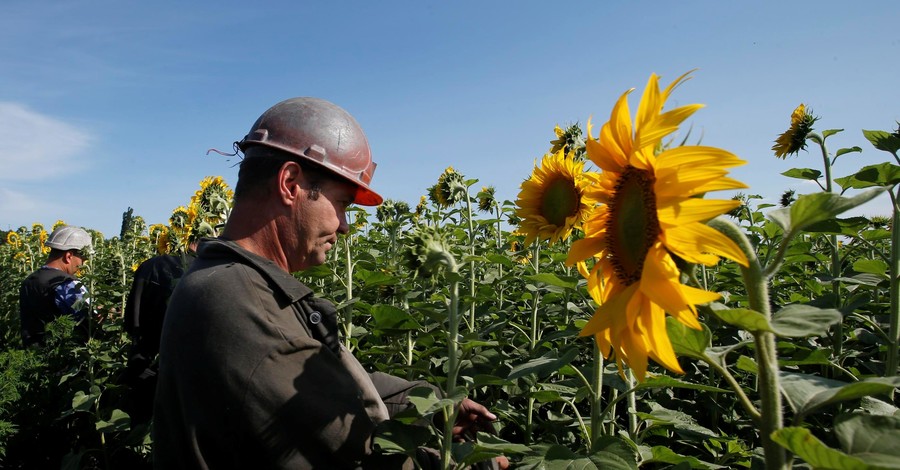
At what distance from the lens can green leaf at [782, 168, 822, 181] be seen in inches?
132

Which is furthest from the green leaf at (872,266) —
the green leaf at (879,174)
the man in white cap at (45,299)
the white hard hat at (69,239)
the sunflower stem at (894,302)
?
the white hard hat at (69,239)

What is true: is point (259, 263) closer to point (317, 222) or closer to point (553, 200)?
point (317, 222)

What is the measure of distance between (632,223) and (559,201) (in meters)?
1.53

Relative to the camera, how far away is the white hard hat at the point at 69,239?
23.8 ft

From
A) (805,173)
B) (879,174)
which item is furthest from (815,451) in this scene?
(805,173)

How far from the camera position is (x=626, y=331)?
4.32 feet

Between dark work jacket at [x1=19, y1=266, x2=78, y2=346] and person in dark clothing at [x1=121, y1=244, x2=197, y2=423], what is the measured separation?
7.50 feet

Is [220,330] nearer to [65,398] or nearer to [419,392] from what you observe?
[419,392]

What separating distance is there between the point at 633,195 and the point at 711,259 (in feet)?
0.84

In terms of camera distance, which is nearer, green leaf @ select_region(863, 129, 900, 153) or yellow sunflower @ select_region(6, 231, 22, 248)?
green leaf @ select_region(863, 129, 900, 153)

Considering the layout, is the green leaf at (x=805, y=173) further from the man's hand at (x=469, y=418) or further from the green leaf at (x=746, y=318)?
the green leaf at (x=746, y=318)

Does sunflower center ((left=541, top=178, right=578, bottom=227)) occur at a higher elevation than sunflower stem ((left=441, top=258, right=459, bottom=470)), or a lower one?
higher

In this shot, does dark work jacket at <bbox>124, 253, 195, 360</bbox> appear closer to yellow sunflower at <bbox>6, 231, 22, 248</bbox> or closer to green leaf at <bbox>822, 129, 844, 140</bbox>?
green leaf at <bbox>822, 129, 844, 140</bbox>

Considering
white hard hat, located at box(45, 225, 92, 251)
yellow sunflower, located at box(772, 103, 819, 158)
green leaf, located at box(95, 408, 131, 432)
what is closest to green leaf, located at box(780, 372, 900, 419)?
yellow sunflower, located at box(772, 103, 819, 158)
